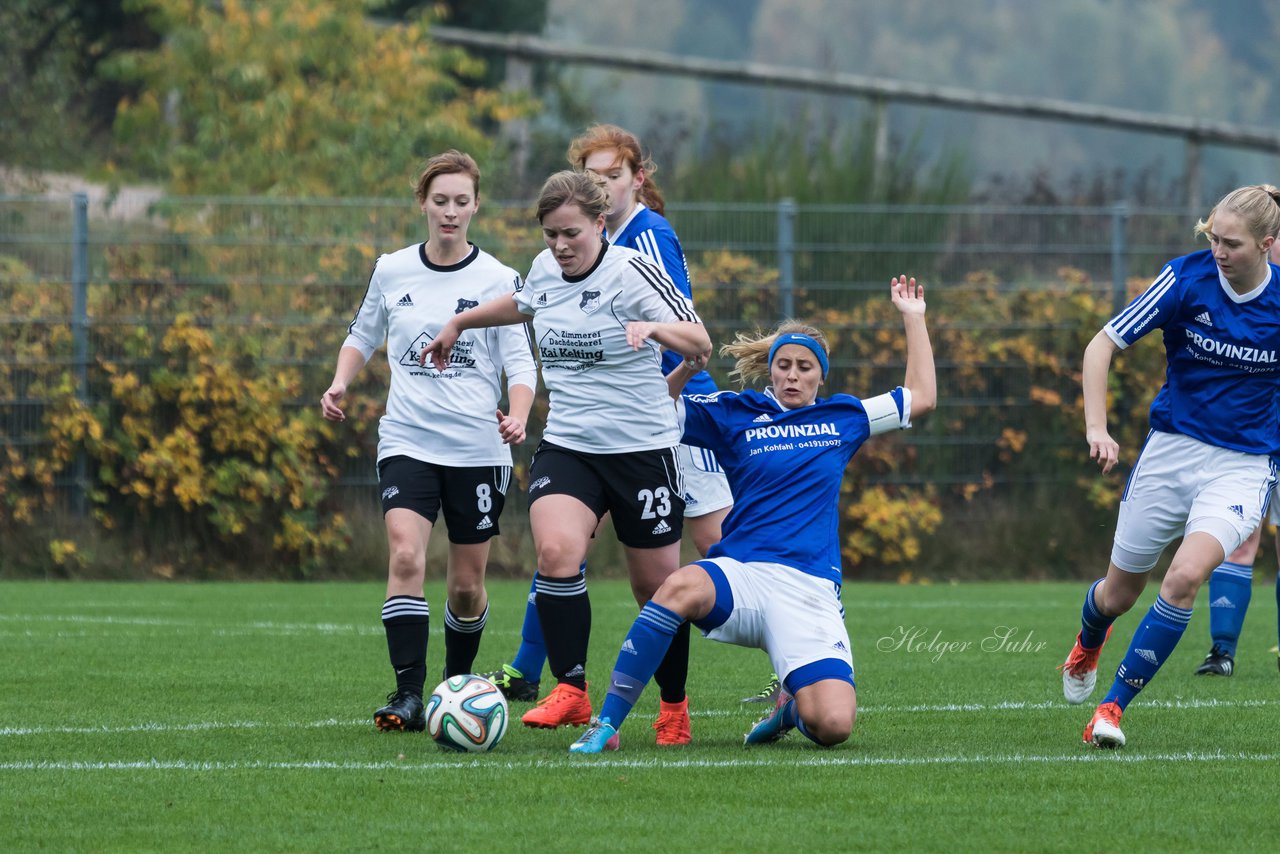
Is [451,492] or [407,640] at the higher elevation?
[451,492]

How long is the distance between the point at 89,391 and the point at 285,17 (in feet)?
23.4

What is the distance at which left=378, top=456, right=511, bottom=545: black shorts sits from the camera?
22.6 ft

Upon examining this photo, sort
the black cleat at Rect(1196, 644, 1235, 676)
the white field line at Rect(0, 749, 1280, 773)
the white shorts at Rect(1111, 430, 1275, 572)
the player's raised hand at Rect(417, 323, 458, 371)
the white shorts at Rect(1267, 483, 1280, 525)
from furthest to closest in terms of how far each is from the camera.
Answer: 1. the black cleat at Rect(1196, 644, 1235, 676)
2. the white shorts at Rect(1267, 483, 1280, 525)
3. the player's raised hand at Rect(417, 323, 458, 371)
4. the white shorts at Rect(1111, 430, 1275, 572)
5. the white field line at Rect(0, 749, 1280, 773)

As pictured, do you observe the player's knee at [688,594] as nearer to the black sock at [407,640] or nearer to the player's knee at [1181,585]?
the black sock at [407,640]

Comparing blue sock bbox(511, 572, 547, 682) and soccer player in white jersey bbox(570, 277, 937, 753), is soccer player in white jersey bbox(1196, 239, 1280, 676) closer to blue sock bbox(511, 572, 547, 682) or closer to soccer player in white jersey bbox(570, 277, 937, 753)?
soccer player in white jersey bbox(570, 277, 937, 753)

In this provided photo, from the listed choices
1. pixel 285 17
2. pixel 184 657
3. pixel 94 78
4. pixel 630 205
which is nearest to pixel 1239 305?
pixel 630 205

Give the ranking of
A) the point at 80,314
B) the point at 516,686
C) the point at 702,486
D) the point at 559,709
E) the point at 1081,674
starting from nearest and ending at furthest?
the point at 559,709, the point at 1081,674, the point at 516,686, the point at 702,486, the point at 80,314

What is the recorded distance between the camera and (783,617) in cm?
625

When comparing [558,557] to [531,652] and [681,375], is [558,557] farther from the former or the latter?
[531,652]

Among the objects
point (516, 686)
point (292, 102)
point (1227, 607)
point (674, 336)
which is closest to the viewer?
point (674, 336)

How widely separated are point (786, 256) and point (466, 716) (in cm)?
918

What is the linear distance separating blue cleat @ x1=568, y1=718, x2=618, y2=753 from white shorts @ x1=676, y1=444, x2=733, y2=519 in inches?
76.2

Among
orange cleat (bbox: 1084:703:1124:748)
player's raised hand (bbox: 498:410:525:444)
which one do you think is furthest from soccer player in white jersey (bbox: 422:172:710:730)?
orange cleat (bbox: 1084:703:1124:748)

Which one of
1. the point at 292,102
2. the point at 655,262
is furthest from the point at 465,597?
the point at 292,102
